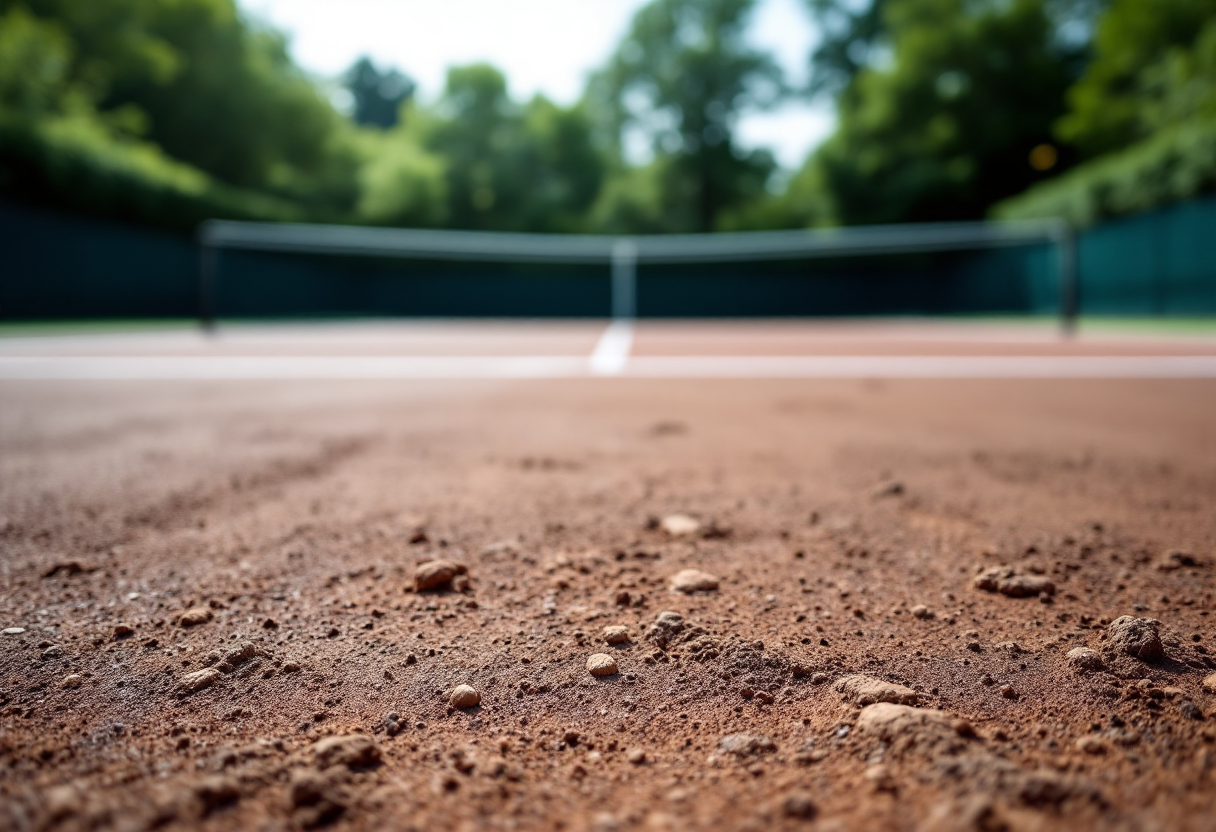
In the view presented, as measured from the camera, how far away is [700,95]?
2667 cm

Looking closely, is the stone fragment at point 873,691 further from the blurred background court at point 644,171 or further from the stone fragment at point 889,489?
the blurred background court at point 644,171

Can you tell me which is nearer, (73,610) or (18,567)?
(73,610)

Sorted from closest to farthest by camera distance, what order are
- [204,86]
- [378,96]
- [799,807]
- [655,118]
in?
[799,807] → [204,86] → [655,118] → [378,96]

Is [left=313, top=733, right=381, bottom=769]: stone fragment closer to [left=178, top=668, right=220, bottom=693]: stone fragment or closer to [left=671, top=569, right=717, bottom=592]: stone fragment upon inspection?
[left=178, top=668, right=220, bottom=693]: stone fragment

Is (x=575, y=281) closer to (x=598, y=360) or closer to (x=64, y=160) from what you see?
(x=64, y=160)

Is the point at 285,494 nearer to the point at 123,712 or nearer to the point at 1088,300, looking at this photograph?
the point at 123,712

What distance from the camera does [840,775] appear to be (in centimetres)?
75

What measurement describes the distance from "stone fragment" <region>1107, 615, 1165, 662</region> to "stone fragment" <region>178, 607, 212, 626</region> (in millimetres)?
1250

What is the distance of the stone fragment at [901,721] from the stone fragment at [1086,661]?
0.24 m

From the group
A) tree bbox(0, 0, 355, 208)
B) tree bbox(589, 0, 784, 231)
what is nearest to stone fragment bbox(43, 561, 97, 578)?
tree bbox(0, 0, 355, 208)

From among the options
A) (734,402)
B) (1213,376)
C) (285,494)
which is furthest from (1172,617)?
Result: (1213,376)

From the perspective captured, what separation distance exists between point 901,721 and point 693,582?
1.56ft

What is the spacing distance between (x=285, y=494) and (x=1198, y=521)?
202 centimetres

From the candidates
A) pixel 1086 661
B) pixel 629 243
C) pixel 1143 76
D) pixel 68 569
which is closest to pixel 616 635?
pixel 1086 661
